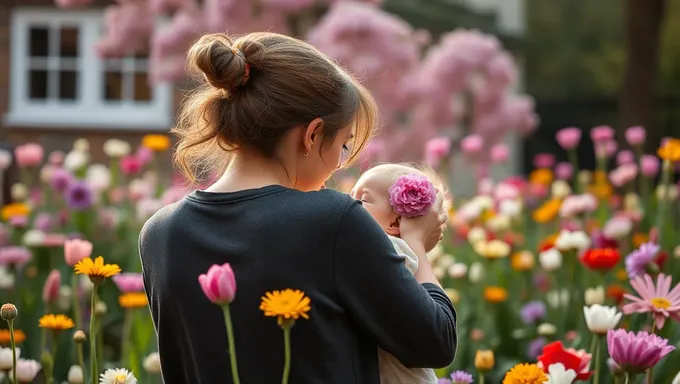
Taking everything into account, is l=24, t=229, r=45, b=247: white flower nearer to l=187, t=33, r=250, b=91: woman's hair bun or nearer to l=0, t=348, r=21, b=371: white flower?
l=0, t=348, r=21, b=371: white flower

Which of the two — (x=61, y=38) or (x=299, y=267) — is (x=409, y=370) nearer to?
(x=299, y=267)

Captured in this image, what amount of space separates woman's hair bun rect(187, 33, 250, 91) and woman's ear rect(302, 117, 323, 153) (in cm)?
11

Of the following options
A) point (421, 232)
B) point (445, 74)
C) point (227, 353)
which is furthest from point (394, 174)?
point (445, 74)

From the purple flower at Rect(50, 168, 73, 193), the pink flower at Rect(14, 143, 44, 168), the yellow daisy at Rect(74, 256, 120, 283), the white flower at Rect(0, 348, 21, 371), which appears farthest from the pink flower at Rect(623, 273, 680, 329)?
the pink flower at Rect(14, 143, 44, 168)

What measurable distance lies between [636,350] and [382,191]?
457 millimetres

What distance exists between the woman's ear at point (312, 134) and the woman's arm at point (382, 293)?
0.13 metres

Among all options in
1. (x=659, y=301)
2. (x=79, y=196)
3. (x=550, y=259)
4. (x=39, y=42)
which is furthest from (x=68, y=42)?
(x=659, y=301)

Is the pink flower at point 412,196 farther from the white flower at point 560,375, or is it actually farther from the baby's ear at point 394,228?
the white flower at point 560,375

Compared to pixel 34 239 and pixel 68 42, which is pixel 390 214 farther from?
pixel 68 42

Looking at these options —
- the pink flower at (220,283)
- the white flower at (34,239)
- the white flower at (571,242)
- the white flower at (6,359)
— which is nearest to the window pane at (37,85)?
the white flower at (34,239)

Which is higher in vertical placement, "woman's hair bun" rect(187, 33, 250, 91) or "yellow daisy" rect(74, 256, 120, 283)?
"woman's hair bun" rect(187, 33, 250, 91)

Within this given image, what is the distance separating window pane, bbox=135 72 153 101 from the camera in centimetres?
1018

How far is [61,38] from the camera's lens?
1023 cm

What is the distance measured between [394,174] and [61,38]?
8.93 metres
